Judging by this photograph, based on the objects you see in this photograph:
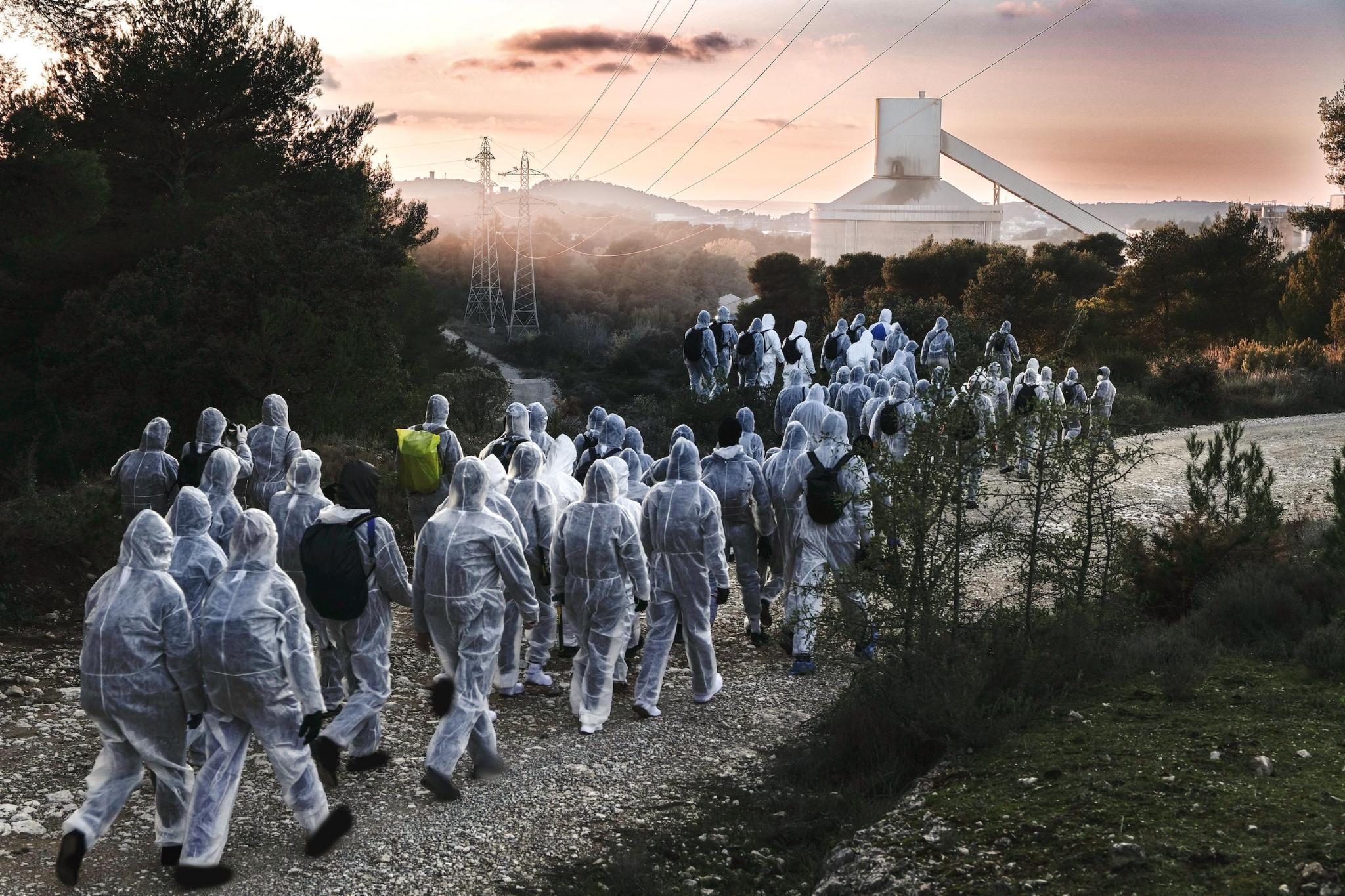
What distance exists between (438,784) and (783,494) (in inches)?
164

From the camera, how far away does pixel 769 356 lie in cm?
2112

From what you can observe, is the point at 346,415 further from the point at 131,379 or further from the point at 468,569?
the point at 468,569

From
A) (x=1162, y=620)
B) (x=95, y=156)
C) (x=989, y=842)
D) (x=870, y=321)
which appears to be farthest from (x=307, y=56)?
(x=989, y=842)

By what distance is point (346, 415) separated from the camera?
1881cm

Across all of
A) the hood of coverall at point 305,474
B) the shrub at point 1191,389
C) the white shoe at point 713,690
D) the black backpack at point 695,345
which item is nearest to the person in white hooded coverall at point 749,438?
the white shoe at point 713,690

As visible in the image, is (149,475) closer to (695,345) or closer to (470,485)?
(470,485)

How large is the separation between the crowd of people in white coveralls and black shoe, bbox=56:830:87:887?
11 millimetres

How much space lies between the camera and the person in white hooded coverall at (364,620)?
6.84 meters

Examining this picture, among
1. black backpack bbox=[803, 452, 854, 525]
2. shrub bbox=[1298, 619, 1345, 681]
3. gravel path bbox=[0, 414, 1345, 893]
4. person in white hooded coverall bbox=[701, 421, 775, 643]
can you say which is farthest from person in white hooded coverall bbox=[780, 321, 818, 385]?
shrub bbox=[1298, 619, 1345, 681]

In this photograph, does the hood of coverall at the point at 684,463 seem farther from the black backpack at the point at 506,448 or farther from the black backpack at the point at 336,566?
the black backpack at the point at 336,566

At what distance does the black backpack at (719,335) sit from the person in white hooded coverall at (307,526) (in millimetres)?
13653

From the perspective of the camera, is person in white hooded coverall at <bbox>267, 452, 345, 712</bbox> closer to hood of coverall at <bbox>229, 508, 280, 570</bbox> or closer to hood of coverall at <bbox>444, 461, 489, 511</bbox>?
hood of coverall at <bbox>444, 461, 489, 511</bbox>

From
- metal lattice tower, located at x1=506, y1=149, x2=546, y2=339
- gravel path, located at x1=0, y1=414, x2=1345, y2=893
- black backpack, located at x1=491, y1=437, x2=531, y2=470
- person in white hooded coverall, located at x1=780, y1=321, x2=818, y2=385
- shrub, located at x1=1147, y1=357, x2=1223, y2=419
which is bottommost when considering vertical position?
gravel path, located at x1=0, y1=414, x2=1345, y2=893

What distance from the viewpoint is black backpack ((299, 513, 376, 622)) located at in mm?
6777
